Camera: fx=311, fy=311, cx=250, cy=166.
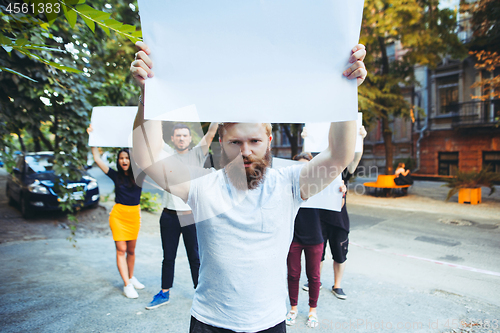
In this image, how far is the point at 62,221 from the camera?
768cm

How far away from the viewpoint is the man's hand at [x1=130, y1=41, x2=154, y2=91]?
1176 mm

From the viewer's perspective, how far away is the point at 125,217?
385 cm

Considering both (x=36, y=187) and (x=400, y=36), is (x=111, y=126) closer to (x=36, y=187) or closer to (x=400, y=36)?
(x=36, y=187)

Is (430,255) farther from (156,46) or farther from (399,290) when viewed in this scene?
(156,46)

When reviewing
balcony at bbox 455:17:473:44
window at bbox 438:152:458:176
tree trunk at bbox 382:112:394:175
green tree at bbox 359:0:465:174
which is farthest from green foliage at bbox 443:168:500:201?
balcony at bbox 455:17:473:44

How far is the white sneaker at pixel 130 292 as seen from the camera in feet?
12.4

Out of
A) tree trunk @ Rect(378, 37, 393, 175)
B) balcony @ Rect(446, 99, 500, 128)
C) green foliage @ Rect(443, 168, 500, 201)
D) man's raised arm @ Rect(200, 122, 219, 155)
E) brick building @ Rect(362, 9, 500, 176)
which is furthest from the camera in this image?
brick building @ Rect(362, 9, 500, 176)

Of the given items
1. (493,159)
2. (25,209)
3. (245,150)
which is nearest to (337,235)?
(245,150)

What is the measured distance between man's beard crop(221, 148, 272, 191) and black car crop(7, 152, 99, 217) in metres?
6.63

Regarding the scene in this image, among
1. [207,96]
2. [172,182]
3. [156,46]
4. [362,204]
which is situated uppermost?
[156,46]

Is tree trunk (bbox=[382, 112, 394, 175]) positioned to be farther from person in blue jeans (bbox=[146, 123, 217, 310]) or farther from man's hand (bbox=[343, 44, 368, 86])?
man's hand (bbox=[343, 44, 368, 86])

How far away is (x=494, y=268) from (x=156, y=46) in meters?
5.68

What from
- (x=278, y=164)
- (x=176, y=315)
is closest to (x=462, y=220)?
(x=278, y=164)

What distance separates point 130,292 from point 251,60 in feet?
11.6
